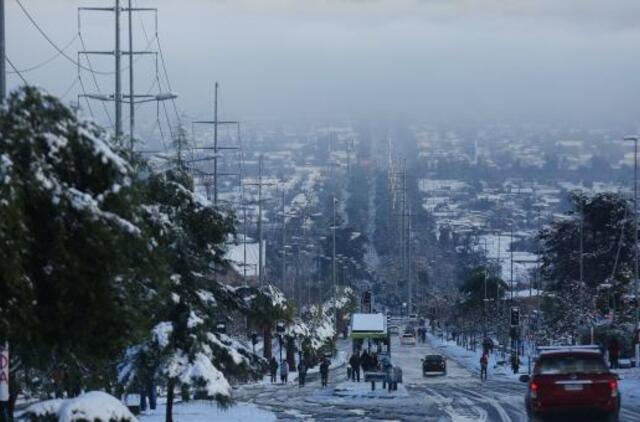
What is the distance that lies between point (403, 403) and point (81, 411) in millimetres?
29826

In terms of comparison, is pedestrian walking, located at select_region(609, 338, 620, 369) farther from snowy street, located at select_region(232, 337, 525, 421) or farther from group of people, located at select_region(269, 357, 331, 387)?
group of people, located at select_region(269, 357, 331, 387)

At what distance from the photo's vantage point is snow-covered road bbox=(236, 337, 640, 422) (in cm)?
3800

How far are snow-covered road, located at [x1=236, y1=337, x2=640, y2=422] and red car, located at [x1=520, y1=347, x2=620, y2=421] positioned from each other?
5.26m

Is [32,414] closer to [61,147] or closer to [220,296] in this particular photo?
[61,147]

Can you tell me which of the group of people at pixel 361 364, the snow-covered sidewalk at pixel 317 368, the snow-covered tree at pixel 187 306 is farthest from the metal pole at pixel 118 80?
the group of people at pixel 361 364

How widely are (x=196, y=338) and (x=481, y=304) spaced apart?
109 meters

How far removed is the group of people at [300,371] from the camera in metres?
63.4

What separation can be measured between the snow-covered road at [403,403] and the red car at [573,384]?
5.26 meters

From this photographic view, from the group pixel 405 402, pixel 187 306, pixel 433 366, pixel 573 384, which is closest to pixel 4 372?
pixel 187 306

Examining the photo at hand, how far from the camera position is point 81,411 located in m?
16.2

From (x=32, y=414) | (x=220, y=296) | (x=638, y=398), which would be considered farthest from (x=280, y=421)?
(x=32, y=414)

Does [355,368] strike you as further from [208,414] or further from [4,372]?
[4,372]

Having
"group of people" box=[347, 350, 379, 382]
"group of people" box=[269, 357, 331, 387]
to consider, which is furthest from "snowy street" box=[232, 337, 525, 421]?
"group of people" box=[347, 350, 379, 382]

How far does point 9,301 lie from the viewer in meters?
14.5
